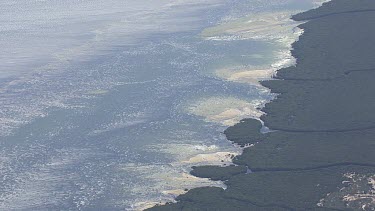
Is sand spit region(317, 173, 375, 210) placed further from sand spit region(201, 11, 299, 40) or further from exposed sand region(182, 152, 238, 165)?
sand spit region(201, 11, 299, 40)

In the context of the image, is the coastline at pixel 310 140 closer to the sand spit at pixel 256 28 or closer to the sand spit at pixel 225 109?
the sand spit at pixel 225 109

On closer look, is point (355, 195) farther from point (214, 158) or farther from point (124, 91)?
point (124, 91)

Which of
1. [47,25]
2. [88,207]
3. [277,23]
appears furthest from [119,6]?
[88,207]

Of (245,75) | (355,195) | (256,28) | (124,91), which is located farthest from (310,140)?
(256,28)

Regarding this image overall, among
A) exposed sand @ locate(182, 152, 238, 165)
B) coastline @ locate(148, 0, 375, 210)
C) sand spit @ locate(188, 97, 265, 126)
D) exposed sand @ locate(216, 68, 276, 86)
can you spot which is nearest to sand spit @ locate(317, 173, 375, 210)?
coastline @ locate(148, 0, 375, 210)

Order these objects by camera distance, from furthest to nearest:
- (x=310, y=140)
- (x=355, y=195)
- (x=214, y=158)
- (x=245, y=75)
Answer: (x=245, y=75) → (x=310, y=140) → (x=214, y=158) → (x=355, y=195)

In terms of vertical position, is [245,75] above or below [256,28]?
below

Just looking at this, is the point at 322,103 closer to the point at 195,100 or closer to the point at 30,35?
the point at 195,100
